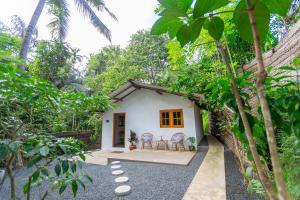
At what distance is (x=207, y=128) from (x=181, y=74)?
29.0ft

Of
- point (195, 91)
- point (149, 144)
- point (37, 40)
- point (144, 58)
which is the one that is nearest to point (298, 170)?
point (195, 91)

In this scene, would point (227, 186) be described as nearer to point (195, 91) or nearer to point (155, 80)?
point (195, 91)

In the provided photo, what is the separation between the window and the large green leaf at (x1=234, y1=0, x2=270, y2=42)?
6466 mm

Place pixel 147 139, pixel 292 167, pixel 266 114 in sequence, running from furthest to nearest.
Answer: pixel 147 139
pixel 292 167
pixel 266 114

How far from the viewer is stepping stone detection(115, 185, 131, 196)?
117 inches

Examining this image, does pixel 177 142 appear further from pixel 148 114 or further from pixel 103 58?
pixel 103 58

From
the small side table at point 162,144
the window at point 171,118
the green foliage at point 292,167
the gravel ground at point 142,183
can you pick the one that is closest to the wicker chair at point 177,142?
the small side table at point 162,144

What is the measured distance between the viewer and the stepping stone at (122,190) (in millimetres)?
2979

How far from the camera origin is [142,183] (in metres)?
3.49

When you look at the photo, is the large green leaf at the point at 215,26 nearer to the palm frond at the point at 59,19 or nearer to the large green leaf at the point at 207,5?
the large green leaf at the point at 207,5

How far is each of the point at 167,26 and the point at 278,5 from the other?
0.37 metres

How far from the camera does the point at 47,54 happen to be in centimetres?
952

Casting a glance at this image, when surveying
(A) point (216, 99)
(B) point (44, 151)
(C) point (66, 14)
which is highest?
(C) point (66, 14)

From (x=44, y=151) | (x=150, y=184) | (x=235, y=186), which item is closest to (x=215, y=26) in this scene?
(x=44, y=151)
